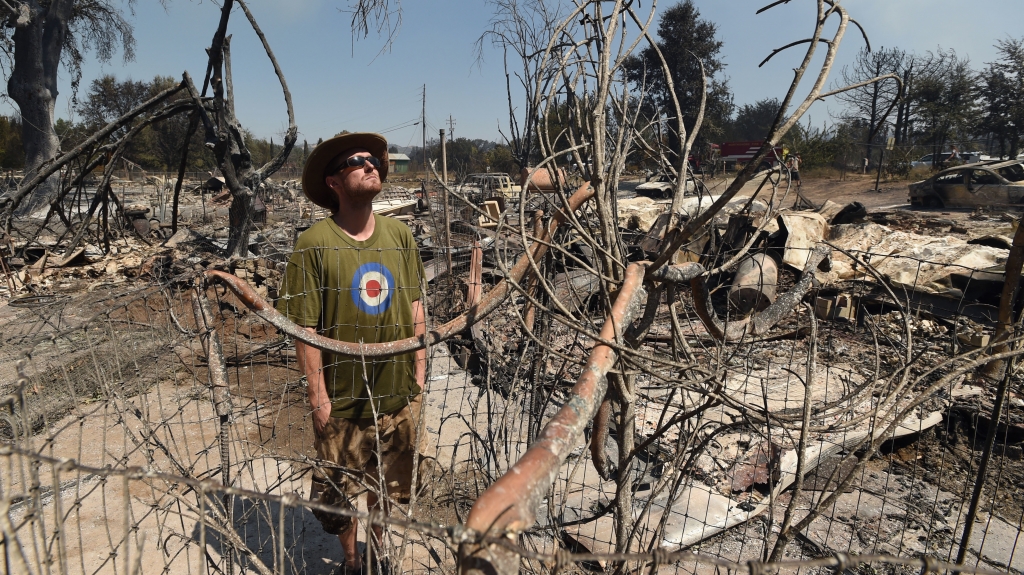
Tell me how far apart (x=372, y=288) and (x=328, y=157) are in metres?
0.60

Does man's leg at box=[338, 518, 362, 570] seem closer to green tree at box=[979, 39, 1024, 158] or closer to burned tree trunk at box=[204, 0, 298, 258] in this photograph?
burned tree trunk at box=[204, 0, 298, 258]

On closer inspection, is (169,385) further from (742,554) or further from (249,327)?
(742,554)

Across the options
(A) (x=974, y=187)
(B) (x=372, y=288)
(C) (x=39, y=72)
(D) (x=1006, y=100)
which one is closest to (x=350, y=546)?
(B) (x=372, y=288)

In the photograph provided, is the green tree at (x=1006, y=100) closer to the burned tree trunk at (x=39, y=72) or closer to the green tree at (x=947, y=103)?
the green tree at (x=947, y=103)

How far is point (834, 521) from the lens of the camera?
3396 millimetres

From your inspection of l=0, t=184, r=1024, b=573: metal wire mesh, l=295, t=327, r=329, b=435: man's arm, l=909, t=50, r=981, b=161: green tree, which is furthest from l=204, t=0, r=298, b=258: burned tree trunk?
l=909, t=50, r=981, b=161: green tree

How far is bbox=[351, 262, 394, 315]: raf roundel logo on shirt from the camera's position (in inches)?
98.4

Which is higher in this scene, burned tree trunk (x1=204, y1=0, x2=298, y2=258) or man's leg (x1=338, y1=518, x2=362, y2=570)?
burned tree trunk (x1=204, y1=0, x2=298, y2=258)

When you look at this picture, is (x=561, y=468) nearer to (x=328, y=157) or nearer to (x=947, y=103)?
(x=328, y=157)

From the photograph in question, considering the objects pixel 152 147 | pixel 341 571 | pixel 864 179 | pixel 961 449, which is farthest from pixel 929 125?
pixel 152 147

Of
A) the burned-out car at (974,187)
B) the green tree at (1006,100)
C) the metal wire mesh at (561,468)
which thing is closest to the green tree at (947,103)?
the green tree at (1006,100)

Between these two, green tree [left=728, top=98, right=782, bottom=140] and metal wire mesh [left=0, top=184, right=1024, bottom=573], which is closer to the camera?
metal wire mesh [left=0, top=184, right=1024, bottom=573]

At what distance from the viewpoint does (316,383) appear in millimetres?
2377

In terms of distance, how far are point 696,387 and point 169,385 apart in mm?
5035
